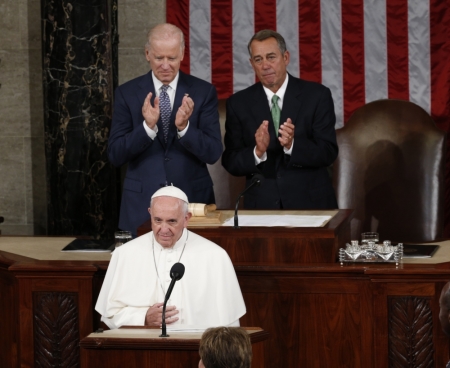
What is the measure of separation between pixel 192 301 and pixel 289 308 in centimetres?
70

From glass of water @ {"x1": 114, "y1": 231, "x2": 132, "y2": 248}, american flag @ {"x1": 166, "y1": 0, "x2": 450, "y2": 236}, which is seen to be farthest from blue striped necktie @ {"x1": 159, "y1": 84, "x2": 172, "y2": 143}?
american flag @ {"x1": 166, "y1": 0, "x2": 450, "y2": 236}

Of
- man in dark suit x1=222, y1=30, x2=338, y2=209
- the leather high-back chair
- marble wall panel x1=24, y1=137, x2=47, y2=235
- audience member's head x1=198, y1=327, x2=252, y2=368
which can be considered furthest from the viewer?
marble wall panel x1=24, y1=137, x2=47, y2=235

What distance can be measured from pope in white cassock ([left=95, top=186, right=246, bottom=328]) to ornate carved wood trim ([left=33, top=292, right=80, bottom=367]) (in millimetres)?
408

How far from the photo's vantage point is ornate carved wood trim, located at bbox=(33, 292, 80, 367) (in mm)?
5664

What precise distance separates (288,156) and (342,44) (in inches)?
94.5

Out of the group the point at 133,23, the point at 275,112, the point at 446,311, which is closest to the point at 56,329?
the point at 275,112

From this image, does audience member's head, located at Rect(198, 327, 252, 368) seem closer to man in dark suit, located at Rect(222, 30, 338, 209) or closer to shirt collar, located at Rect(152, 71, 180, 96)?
man in dark suit, located at Rect(222, 30, 338, 209)

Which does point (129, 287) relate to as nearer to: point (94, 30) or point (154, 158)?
point (154, 158)

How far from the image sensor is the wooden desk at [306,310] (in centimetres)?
535

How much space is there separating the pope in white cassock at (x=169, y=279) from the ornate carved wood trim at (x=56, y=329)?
0.41 metres

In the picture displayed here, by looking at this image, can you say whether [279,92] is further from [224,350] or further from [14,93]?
[224,350]

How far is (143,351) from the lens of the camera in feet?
13.8

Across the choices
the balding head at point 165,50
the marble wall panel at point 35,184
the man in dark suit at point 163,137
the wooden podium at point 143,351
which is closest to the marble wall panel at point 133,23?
the marble wall panel at point 35,184

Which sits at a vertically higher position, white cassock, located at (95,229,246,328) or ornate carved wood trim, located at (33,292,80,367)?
white cassock, located at (95,229,246,328)
